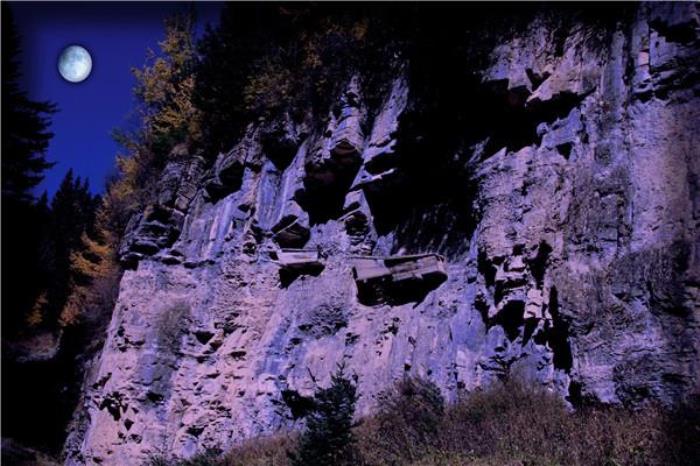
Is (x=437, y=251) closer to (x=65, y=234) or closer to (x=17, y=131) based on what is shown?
(x=17, y=131)

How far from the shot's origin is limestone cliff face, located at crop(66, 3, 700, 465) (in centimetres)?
834

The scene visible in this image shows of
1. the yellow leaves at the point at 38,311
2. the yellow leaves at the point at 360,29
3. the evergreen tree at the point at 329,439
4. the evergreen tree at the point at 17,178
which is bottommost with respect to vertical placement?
the evergreen tree at the point at 329,439

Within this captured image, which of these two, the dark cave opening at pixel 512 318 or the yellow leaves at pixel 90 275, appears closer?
the dark cave opening at pixel 512 318

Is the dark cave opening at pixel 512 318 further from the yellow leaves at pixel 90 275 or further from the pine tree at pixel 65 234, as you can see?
the pine tree at pixel 65 234

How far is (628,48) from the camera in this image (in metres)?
9.69

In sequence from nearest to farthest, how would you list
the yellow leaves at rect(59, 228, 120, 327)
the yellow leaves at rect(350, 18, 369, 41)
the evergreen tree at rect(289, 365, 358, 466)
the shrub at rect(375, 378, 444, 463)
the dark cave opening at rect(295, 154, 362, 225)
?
the evergreen tree at rect(289, 365, 358, 466), the shrub at rect(375, 378, 444, 463), the dark cave opening at rect(295, 154, 362, 225), the yellow leaves at rect(350, 18, 369, 41), the yellow leaves at rect(59, 228, 120, 327)

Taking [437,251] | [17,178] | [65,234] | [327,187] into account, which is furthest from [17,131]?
[65,234]

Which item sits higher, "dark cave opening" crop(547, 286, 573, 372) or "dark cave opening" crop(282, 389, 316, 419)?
"dark cave opening" crop(547, 286, 573, 372)

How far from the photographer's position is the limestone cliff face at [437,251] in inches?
328

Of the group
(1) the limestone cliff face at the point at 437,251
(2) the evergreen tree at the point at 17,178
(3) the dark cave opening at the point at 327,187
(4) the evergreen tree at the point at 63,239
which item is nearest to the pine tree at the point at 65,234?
(4) the evergreen tree at the point at 63,239

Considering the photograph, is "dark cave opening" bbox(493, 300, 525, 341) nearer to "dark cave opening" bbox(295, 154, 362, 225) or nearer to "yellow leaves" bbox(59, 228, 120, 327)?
"dark cave opening" bbox(295, 154, 362, 225)

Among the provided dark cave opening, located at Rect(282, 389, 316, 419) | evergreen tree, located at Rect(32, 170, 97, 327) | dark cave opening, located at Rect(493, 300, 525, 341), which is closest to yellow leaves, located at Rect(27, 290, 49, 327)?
evergreen tree, located at Rect(32, 170, 97, 327)

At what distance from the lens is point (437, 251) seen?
13305mm

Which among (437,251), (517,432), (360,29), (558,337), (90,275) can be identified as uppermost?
(360,29)
